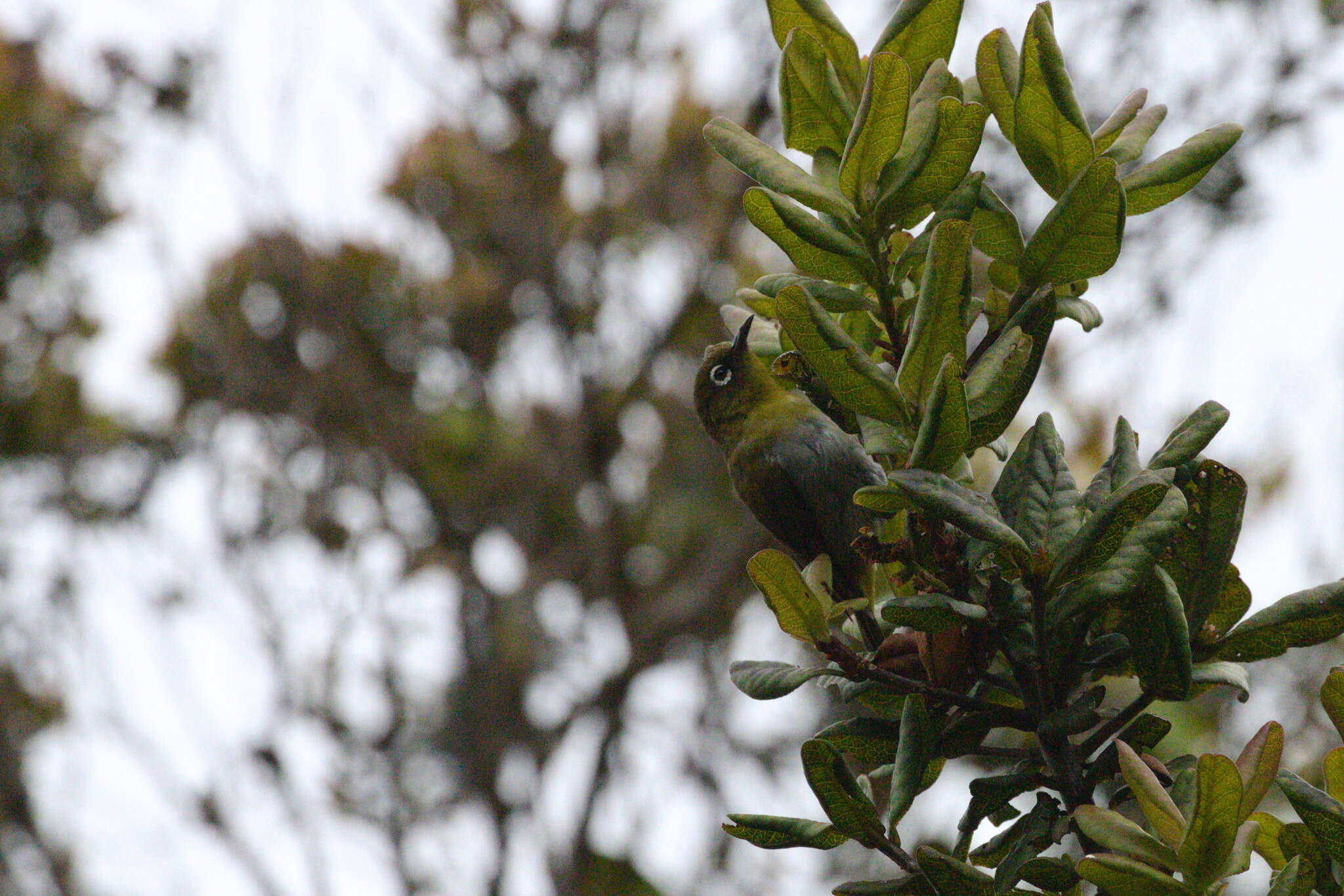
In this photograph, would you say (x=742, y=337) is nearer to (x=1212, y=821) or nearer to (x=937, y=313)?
(x=937, y=313)

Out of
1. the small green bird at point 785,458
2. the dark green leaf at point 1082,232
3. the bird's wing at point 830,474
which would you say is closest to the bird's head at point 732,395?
the small green bird at point 785,458

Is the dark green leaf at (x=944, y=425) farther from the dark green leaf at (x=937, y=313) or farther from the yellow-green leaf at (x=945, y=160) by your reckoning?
the yellow-green leaf at (x=945, y=160)

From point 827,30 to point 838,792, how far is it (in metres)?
0.57

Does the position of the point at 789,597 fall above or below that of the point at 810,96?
below

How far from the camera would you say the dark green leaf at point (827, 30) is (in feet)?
3.00

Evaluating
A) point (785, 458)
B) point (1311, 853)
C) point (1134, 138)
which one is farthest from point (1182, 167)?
point (785, 458)

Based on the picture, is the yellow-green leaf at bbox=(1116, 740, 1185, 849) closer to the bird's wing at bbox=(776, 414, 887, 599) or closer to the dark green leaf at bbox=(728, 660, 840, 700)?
the dark green leaf at bbox=(728, 660, 840, 700)

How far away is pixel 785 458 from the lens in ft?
6.22

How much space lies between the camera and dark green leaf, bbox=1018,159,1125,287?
775mm

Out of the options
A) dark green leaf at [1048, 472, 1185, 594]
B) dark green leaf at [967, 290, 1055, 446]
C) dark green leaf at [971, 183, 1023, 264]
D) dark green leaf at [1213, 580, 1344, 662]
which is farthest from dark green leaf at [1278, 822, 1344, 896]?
dark green leaf at [971, 183, 1023, 264]

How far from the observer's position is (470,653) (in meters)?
6.54

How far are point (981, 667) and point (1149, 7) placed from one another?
4.88 meters

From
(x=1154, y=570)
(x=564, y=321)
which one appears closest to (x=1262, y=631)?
(x=1154, y=570)

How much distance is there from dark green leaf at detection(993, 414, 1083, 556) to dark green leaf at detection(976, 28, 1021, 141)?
22 cm
